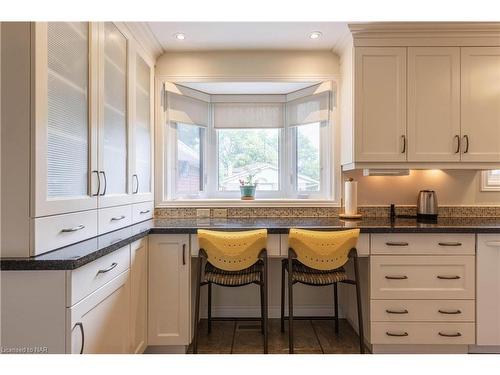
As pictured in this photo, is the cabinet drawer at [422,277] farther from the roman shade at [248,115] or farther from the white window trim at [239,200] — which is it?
the roman shade at [248,115]

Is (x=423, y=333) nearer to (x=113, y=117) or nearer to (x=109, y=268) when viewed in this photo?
(x=109, y=268)

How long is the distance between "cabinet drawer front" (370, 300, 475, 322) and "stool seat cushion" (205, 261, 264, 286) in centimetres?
81

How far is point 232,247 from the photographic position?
1.92 metres

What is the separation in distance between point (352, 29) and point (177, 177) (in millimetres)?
1943

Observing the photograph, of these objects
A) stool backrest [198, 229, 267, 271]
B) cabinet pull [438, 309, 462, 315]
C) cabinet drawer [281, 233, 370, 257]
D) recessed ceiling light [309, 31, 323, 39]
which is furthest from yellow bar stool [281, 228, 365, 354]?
recessed ceiling light [309, 31, 323, 39]

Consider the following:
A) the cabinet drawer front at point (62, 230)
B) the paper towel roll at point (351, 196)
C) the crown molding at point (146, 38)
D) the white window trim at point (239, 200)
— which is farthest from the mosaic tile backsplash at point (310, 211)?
the crown molding at point (146, 38)

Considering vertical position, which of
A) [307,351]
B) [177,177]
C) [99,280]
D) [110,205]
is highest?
[177,177]

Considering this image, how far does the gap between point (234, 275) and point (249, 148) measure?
1.45m

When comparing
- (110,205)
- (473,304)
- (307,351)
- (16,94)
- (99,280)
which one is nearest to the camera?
(16,94)

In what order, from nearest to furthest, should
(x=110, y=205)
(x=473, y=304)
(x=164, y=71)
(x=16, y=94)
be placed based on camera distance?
(x=16, y=94), (x=110, y=205), (x=473, y=304), (x=164, y=71)

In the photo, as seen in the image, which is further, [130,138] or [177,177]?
[177,177]

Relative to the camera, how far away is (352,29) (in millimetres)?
2330

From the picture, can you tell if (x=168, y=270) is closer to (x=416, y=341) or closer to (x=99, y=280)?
(x=99, y=280)

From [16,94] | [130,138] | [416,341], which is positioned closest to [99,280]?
[16,94]
